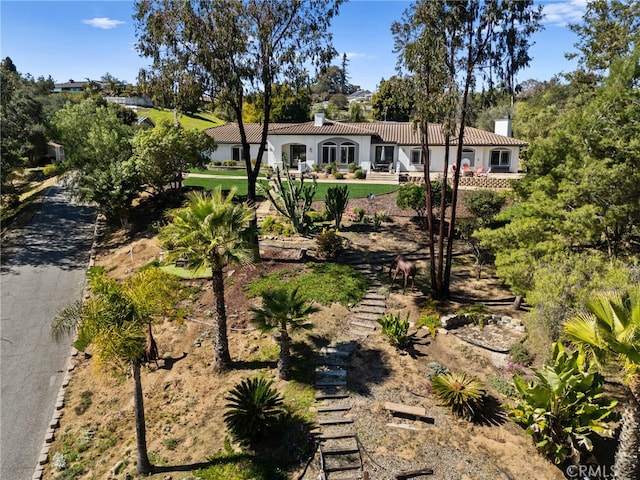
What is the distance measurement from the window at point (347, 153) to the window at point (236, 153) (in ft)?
34.5

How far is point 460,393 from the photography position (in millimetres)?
10820

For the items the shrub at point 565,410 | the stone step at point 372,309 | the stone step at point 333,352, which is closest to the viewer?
the shrub at point 565,410

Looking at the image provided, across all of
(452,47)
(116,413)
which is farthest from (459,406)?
(452,47)

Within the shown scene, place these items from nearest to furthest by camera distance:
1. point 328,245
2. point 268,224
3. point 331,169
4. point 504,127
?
point 328,245, point 268,224, point 331,169, point 504,127

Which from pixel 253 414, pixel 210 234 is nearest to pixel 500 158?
pixel 210 234

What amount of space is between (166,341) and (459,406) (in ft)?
32.4

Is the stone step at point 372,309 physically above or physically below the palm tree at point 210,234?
below

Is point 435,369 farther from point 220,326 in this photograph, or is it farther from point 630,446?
point 220,326

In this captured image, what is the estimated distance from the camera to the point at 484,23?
43.4 feet

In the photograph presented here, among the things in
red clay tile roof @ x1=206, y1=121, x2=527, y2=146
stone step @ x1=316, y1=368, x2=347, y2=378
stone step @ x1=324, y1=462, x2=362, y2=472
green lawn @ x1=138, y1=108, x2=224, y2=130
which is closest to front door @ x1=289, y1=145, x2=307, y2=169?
red clay tile roof @ x1=206, y1=121, x2=527, y2=146

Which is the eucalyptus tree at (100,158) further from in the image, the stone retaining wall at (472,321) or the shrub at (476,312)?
the shrub at (476,312)

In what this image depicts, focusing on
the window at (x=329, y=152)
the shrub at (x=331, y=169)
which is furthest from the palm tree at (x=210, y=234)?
the window at (x=329, y=152)

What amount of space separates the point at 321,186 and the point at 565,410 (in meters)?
25.6

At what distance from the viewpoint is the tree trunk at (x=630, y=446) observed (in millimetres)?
7930
